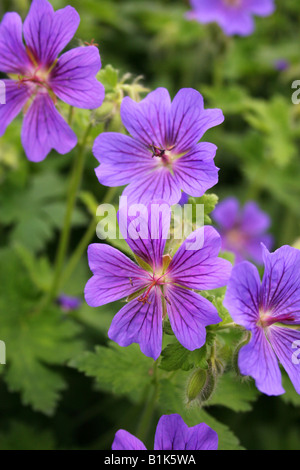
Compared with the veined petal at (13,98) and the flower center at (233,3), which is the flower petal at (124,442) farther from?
the flower center at (233,3)

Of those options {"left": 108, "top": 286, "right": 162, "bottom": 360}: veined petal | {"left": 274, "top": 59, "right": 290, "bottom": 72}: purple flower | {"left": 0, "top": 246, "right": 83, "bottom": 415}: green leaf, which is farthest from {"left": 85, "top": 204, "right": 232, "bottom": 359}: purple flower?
{"left": 274, "top": 59, "right": 290, "bottom": 72}: purple flower

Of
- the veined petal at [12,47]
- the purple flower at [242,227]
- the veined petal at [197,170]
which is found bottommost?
the veined petal at [197,170]

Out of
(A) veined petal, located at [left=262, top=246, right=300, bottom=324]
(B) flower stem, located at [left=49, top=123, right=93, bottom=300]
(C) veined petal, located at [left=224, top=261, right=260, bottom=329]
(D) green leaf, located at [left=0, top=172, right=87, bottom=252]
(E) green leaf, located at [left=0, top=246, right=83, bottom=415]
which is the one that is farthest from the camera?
(D) green leaf, located at [left=0, top=172, right=87, bottom=252]

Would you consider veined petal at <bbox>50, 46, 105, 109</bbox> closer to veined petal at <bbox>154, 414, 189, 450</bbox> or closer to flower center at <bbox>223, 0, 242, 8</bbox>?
veined petal at <bbox>154, 414, 189, 450</bbox>

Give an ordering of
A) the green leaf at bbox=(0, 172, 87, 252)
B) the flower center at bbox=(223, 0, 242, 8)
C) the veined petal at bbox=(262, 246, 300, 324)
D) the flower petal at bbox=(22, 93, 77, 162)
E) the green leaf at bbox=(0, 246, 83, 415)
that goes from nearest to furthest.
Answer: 1. the veined petal at bbox=(262, 246, 300, 324)
2. the flower petal at bbox=(22, 93, 77, 162)
3. the green leaf at bbox=(0, 246, 83, 415)
4. the green leaf at bbox=(0, 172, 87, 252)
5. the flower center at bbox=(223, 0, 242, 8)

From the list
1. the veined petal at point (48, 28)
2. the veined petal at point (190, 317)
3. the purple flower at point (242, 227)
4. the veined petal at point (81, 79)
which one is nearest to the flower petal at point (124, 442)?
the veined petal at point (190, 317)
